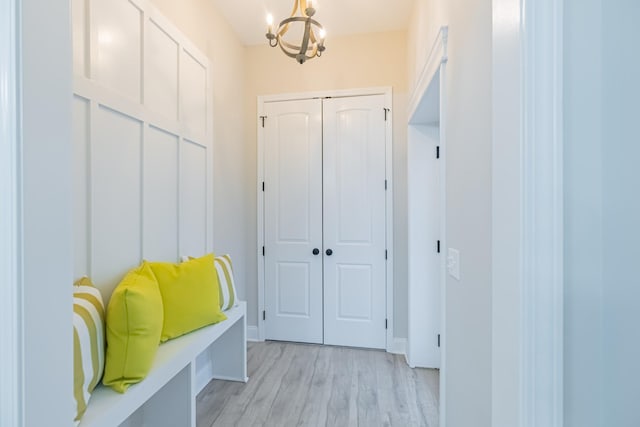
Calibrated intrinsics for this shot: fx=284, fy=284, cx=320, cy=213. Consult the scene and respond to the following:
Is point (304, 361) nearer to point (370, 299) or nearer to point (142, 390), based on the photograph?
point (370, 299)

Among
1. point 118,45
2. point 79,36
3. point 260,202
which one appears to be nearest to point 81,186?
point 79,36

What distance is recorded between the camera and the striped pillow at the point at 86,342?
100cm

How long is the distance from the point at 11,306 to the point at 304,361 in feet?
7.70

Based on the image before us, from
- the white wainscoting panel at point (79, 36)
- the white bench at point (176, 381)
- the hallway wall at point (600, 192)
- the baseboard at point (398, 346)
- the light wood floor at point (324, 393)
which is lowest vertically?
the light wood floor at point (324, 393)

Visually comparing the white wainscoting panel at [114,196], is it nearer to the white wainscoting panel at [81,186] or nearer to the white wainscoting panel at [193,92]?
the white wainscoting panel at [81,186]

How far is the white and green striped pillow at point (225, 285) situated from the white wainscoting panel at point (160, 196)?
305 millimetres

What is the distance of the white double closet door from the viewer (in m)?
2.81

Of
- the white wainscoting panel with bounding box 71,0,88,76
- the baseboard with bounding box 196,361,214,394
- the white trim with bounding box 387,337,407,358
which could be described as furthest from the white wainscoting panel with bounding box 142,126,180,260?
the white trim with bounding box 387,337,407,358

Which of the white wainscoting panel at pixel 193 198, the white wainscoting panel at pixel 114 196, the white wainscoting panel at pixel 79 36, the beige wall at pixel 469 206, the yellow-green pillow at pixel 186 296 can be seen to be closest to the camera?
the beige wall at pixel 469 206

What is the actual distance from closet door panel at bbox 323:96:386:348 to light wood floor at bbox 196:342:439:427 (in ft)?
0.97

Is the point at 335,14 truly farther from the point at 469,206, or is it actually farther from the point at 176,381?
the point at 176,381

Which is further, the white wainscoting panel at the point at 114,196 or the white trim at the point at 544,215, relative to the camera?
the white wainscoting panel at the point at 114,196

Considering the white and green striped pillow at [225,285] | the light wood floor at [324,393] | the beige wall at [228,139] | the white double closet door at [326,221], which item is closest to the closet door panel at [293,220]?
the white double closet door at [326,221]

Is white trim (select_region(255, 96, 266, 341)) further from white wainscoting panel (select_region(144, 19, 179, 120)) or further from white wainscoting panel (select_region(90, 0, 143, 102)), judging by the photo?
white wainscoting panel (select_region(90, 0, 143, 102))
